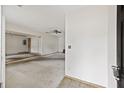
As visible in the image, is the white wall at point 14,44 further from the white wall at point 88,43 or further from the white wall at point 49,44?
the white wall at point 88,43

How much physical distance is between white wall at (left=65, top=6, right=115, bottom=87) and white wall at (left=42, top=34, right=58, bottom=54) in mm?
7327

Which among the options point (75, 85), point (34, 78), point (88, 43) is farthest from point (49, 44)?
point (75, 85)

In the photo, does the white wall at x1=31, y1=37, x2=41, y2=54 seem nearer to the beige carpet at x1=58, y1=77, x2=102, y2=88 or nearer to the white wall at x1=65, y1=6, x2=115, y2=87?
the white wall at x1=65, y1=6, x2=115, y2=87

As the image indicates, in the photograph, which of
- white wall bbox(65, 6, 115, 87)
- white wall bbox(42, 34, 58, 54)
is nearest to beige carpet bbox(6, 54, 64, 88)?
white wall bbox(65, 6, 115, 87)

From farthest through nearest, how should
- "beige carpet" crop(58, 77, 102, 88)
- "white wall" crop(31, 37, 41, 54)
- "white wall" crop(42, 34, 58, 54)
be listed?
"white wall" crop(42, 34, 58, 54)
"white wall" crop(31, 37, 41, 54)
"beige carpet" crop(58, 77, 102, 88)

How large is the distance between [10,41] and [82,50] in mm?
6620

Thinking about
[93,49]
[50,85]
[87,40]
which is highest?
[87,40]

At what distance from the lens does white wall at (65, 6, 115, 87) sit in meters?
2.86

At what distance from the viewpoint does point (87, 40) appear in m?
3.19

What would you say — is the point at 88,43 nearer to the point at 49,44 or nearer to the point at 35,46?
the point at 35,46

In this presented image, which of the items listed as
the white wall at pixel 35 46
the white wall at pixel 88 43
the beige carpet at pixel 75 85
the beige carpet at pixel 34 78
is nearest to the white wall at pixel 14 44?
the white wall at pixel 35 46

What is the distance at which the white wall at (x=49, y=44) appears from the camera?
11.1 metres
